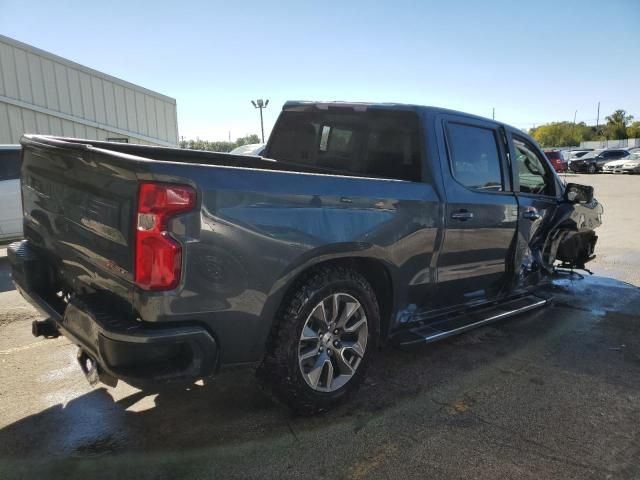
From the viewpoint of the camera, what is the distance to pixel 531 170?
5.02 meters

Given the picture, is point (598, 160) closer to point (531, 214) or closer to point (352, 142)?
point (531, 214)

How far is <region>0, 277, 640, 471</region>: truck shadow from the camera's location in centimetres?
284

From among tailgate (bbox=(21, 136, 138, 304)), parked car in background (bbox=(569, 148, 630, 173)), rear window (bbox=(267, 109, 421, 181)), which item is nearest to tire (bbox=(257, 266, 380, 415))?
tailgate (bbox=(21, 136, 138, 304))

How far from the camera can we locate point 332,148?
431 centimetres

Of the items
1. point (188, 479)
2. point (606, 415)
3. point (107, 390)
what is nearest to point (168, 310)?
point (188, 479)

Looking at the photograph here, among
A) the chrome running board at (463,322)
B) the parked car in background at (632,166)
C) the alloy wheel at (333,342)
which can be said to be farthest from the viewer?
the parked car in background at (632,166)

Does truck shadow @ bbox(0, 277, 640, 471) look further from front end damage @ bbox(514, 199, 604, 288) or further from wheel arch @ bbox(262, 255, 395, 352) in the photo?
front end damage @ bbox(514, 199, 604, 288)

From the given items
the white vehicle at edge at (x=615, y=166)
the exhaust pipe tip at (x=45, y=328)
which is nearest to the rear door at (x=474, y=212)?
the exhaust pipe tip at (x=45, y=328)

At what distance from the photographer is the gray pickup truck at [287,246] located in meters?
2.34

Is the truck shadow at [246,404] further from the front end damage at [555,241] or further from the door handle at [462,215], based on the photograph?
the door handle at [462,215]

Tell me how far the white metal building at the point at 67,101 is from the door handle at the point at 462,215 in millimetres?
11479

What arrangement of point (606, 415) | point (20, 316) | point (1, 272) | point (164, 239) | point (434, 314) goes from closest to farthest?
point (164, 239)
point (606, 415)
point (434, 314)
point (20, 316)
point (1, 272)

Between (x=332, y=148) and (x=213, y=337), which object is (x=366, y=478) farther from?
(x=332, y=148)

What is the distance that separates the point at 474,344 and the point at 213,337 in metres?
2.71
